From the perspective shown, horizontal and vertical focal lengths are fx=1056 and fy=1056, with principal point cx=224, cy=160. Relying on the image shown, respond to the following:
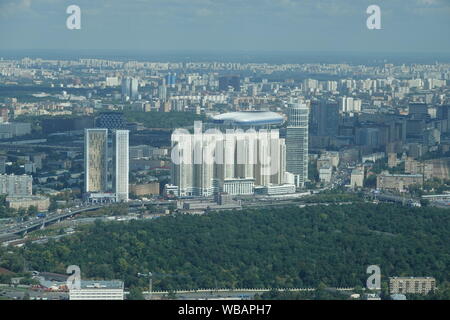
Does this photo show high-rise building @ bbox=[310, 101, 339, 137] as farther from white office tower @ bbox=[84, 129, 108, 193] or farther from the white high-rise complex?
white office tower @ bbox=[84, 129, 108, 193]

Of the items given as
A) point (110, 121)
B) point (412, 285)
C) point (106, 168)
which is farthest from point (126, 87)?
point (412, 285)

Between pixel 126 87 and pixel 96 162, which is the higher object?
pixel 126 87

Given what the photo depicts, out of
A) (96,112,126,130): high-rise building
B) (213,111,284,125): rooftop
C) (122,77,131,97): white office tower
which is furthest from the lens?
(122,77,131,97): white office tower

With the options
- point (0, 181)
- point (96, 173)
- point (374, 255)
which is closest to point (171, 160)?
point (96, 173)

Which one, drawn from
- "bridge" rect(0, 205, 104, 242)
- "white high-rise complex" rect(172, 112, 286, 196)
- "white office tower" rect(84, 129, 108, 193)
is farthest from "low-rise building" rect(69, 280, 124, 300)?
"white office tower" rect(84, 129, 108, 193)

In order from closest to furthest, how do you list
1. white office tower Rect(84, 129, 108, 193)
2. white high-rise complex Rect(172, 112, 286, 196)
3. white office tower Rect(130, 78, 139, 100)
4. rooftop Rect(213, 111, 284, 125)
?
white high-rise complex Rect(172, 112, 286, 196)
white office tower Rect(84, 129, 108, 193)
rooftop Rect(213, 111, 284, 125)
white office tower Rect(130, 78, 139, 100)

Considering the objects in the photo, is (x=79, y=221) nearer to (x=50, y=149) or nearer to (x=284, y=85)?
(x=50, y=149)

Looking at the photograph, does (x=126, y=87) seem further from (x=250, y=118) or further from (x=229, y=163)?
(x=229, y=163)
